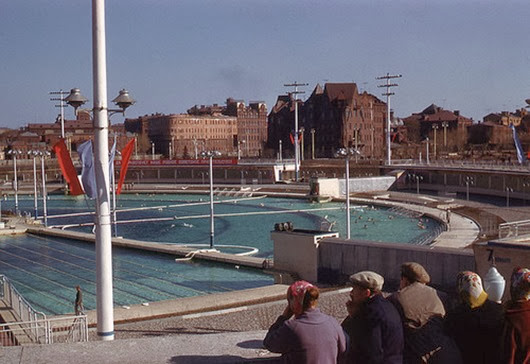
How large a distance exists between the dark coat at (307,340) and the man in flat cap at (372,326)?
16 cm

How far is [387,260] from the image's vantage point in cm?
2105

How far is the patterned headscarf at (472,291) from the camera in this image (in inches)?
206

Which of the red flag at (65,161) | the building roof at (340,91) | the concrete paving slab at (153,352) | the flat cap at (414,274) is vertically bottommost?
the concrete paving slab at (153,352)

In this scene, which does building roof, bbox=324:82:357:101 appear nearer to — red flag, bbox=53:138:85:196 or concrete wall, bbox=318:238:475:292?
concrete wall, bbox=318:238:475:292

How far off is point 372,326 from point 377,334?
0.06m

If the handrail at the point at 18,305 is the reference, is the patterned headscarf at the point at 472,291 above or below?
above

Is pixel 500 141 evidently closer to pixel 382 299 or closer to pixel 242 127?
pixel 242 127

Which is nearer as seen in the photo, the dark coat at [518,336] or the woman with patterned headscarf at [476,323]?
the dark coat at [518,336]

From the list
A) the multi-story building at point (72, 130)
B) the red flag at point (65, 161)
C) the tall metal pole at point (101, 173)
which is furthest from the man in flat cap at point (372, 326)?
the multi-story building at point (72, 130)

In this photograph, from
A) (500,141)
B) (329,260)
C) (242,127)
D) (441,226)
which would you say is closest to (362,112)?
(500,141)

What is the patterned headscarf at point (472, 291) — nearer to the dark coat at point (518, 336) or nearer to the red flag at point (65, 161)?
the dark coat at point (518, 336)

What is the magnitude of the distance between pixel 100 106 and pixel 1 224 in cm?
4015

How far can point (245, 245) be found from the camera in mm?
38000

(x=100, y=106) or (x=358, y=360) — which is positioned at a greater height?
(x=100, y=106)
